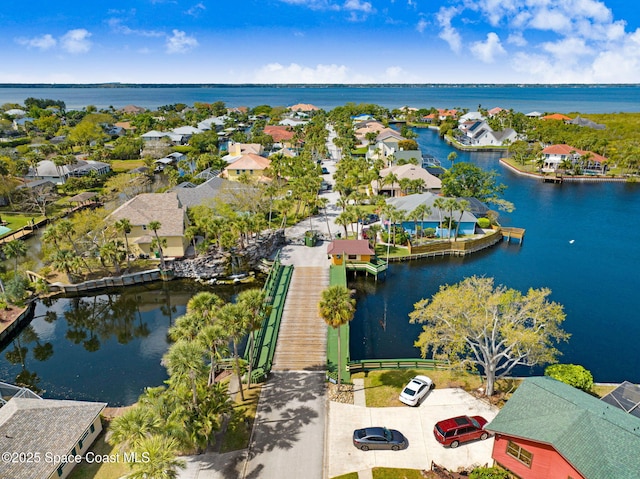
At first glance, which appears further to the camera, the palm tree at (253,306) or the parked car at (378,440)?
the palm tree at (253,306)

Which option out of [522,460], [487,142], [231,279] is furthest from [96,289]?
[487,142]

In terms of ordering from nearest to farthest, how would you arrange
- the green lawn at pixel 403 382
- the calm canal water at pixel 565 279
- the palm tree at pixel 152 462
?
1. the palm tree at pixel 152 462
2. the green lawn at pixel 403 382
3. the calm canal water at pixel 565 279

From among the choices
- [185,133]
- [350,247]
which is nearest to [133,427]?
[350,247]

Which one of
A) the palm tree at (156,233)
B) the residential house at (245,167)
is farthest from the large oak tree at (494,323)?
the residential house at (245,167)

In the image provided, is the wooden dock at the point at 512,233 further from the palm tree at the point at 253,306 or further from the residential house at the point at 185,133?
the residential house at the point at 185,133

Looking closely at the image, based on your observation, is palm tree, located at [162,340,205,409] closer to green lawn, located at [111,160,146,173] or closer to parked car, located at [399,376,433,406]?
parked car, located at [399,376,433,406]

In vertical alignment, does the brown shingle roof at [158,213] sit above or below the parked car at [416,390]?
above

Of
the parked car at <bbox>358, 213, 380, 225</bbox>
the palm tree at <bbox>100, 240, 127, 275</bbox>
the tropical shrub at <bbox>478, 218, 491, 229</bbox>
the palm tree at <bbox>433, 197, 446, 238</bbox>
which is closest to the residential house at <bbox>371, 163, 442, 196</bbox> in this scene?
the parked car at <bbox>358, 213, 380, 225</bbox>
